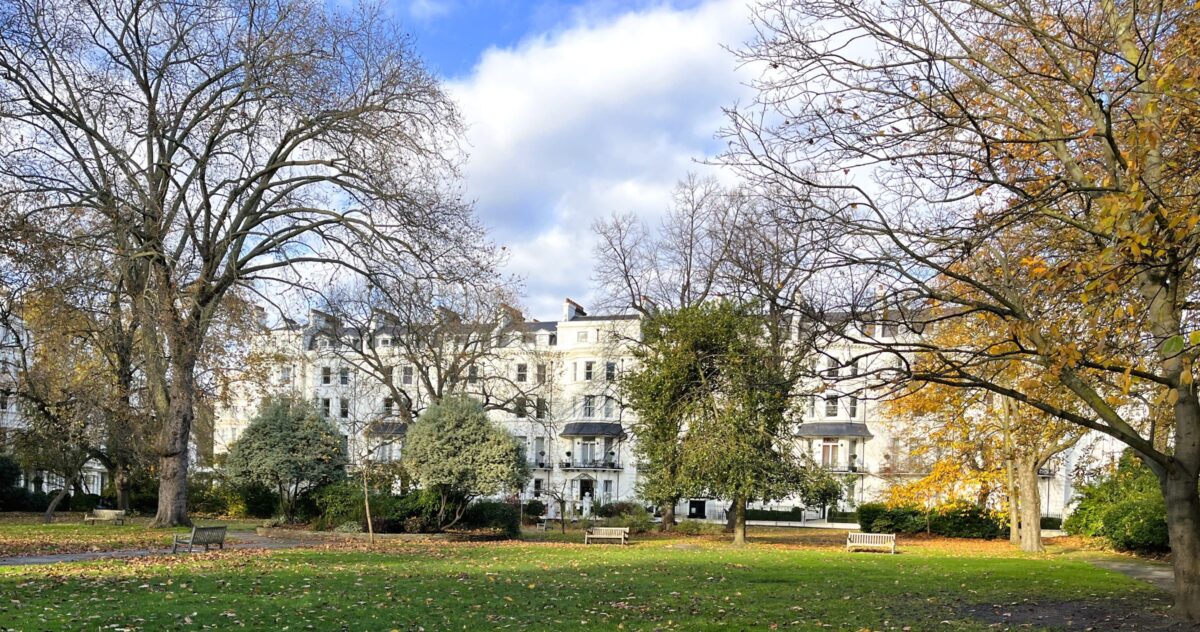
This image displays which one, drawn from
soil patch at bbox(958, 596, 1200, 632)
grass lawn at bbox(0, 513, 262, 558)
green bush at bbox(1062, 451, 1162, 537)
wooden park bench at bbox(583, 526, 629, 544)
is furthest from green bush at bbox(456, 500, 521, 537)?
soil patch at bbox(958, 596, 1200, 632)

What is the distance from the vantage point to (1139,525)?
83.4 feet

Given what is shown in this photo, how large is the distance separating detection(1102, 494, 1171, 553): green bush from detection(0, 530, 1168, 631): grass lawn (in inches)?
181

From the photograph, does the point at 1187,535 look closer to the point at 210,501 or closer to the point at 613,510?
the point at 613,510

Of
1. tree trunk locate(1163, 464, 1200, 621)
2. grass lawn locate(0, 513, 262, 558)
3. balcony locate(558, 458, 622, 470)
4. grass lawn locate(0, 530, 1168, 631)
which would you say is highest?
tree trunk locate(1163, 464, 1200, 621)

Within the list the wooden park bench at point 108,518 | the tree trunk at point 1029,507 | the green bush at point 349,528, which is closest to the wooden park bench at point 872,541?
the tree trunk at point 1029,507

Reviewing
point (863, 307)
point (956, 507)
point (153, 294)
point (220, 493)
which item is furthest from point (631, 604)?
point (220, 493)

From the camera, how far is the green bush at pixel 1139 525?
24844mm

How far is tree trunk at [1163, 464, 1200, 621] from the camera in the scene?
36.4 feet

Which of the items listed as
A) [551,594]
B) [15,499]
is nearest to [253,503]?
[15,499]

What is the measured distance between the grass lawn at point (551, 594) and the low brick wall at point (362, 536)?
22.8ft

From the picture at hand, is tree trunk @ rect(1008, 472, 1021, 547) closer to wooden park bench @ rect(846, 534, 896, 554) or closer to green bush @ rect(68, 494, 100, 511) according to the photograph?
wooden park bench @ rect(846, 534, 896, 554)

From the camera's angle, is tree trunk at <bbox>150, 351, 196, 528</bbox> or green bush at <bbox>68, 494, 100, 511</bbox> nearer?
tree trunk at <bbox>150, 351, 196, 528</bbox>

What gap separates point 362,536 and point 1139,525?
21549 millimetres

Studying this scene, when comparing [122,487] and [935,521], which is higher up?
[122,487]
